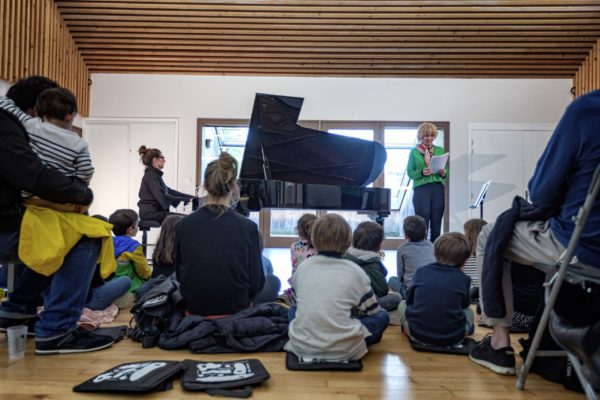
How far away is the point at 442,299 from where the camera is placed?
216 centimetres

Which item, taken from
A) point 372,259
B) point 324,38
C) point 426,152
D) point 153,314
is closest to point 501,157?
point 426,152

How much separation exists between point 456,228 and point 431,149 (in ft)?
11.2

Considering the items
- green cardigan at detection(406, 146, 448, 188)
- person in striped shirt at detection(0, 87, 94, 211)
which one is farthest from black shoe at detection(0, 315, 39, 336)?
green cardigan at detection(406, 146, 448, 188)

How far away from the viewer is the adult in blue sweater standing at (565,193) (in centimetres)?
152

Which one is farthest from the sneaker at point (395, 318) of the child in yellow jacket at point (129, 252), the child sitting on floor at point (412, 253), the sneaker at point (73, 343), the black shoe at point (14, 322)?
the black shoe at point (14, 322)

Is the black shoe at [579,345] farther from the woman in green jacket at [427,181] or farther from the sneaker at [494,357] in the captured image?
the woman in green jacket at [427,181]

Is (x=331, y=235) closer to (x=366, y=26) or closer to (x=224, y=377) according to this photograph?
(x=224, y=377)

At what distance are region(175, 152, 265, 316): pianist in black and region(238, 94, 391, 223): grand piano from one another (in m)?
0.99

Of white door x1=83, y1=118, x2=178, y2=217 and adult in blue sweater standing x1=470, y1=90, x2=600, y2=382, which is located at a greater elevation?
white door x1=83, y1=118, x2=178, y2=217

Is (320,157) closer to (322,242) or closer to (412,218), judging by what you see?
(412,218)

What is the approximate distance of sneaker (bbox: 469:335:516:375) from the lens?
1857 mm

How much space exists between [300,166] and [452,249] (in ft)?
6.46

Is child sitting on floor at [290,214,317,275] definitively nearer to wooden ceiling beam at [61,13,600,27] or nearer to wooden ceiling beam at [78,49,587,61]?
wooden ceiling beam at [61,13,600,27]

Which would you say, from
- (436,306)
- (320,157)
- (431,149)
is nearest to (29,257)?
(436,306)
